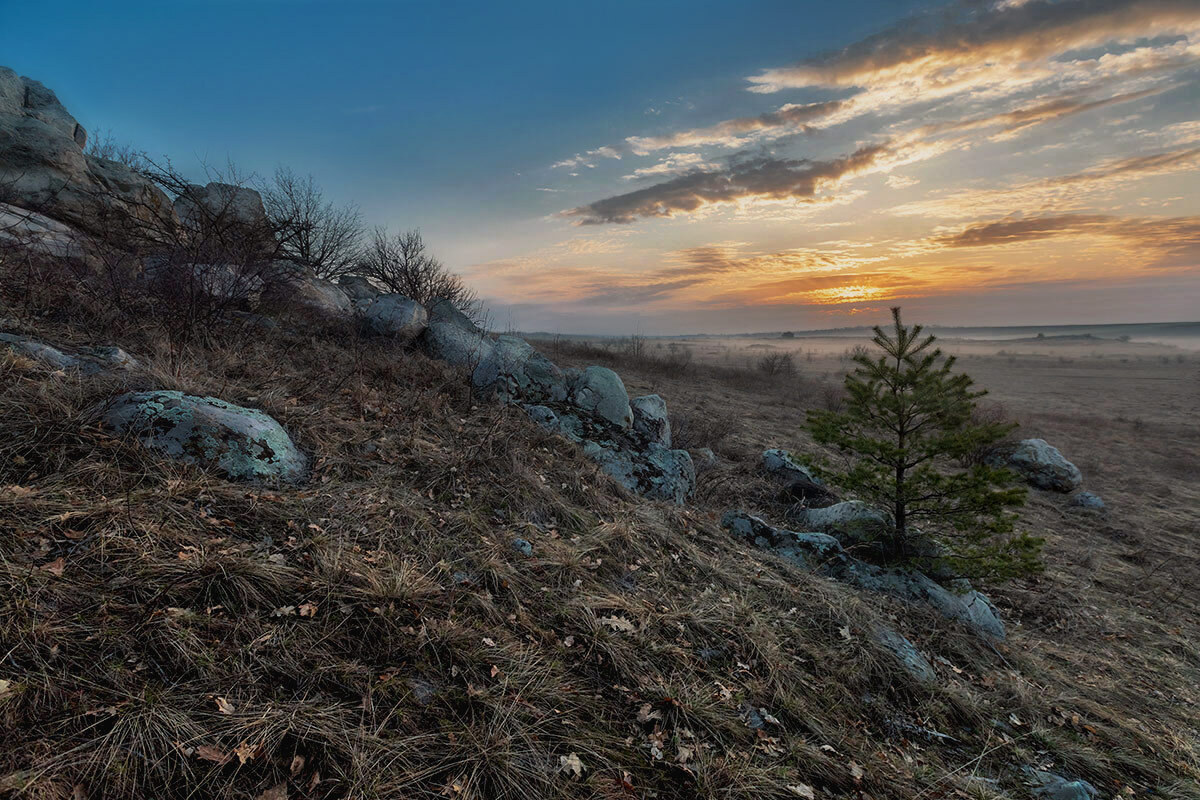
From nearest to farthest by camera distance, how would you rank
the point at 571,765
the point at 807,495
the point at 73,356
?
1. the point at 571,765
2. the point at 73,356
3. the point at 807,495

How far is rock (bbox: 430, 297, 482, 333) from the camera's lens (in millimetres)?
11027

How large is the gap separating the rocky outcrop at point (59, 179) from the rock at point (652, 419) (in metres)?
9.79

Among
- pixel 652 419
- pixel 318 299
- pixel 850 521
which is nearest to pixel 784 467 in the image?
pixel 652 419

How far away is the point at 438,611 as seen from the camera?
3.14 metres

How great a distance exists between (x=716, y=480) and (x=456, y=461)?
434cm

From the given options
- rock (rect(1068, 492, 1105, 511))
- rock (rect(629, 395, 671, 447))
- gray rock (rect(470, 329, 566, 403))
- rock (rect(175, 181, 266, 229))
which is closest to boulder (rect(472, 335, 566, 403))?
gray rock (rect(470, 329, 566, 403))

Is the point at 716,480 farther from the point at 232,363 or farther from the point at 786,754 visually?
the point at 232,363

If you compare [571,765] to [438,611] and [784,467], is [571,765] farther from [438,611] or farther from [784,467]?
[784,467]

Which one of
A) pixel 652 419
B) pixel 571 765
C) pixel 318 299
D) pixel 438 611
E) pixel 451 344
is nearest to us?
pixel 571 765

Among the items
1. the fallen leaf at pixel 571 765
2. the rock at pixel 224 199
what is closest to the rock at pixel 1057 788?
the fallen leaf at pixel 571 765

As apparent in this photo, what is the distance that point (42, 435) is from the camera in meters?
3.49

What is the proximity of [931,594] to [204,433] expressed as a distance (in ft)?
22.4

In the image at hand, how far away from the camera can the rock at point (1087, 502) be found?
9.56 metres

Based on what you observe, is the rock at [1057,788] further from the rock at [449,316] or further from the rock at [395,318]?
the rock at [449,316]
